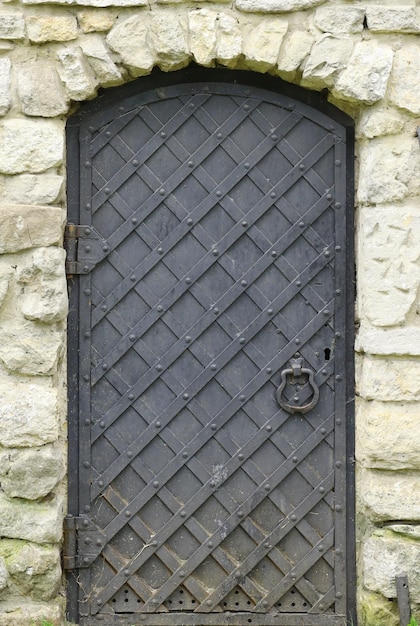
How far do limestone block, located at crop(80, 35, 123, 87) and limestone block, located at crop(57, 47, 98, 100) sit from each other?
2cm

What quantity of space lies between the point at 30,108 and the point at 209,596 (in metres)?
2.07

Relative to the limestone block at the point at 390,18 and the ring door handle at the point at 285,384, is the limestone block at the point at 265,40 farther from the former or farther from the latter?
the ring door handle at the point at 285,384

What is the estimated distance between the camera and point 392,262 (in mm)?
3252

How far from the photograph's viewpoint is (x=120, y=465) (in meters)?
3.44

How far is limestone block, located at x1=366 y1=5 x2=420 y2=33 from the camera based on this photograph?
319 centimetres

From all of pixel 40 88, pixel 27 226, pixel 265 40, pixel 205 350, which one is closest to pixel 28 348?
pixel 27 226

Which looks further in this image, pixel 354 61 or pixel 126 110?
pixel 126 110

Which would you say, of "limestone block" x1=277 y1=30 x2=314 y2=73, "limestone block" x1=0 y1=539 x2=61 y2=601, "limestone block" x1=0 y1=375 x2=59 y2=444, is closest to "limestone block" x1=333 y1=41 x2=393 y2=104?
"limestone block" x1=277 y1=30 x2=314 y2=73

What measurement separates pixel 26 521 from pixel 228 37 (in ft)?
6.58

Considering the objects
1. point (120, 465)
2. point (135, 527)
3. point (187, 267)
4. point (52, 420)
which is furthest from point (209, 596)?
point (187, 267)

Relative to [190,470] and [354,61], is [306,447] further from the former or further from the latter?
[354,61]

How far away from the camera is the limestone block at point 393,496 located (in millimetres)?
3275

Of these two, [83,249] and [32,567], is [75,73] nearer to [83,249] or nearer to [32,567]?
[83,249]

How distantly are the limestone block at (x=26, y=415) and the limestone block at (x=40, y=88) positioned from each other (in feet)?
3.45
